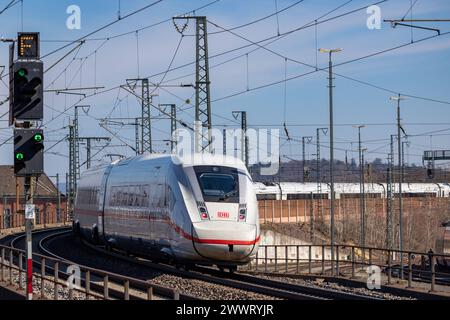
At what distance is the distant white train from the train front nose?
53104 mm

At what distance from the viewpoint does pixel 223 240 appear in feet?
73.8

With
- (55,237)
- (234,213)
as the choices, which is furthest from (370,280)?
(55,237)

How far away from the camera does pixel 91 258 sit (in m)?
33.3

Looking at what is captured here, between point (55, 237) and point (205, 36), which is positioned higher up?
point (205, 36)

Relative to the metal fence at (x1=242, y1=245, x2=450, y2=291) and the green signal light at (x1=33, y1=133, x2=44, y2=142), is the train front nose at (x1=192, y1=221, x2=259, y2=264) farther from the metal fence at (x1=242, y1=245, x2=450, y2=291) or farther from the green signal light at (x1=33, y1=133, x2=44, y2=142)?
the green signal light at (x1=33, y1=133, x2=44, y2=142)

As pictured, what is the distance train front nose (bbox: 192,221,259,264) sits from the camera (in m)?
22.5

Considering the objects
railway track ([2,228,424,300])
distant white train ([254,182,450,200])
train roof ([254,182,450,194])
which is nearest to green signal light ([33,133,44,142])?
railway track ([2,228,424,300])

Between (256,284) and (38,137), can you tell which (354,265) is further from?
(38,137)

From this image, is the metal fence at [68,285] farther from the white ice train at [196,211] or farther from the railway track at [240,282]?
the white ice train at [196,211]

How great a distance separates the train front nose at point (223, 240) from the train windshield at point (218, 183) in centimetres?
76

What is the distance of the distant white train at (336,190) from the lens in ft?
265

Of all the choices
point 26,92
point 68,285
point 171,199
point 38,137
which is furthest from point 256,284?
point 26,92

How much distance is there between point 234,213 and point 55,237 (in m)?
28.4
